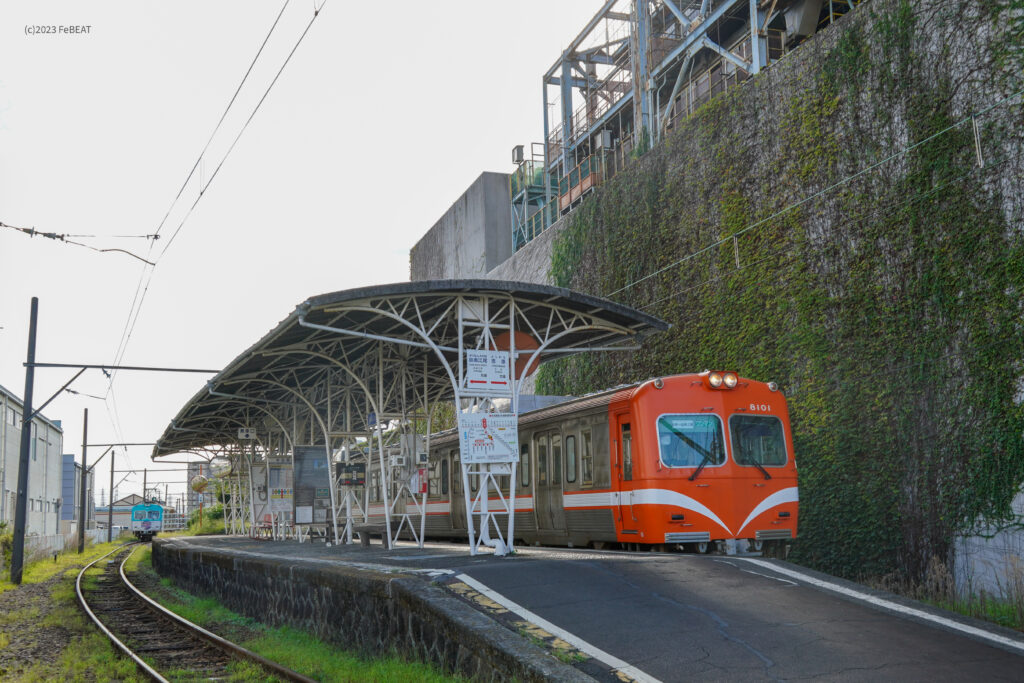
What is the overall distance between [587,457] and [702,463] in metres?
2.15

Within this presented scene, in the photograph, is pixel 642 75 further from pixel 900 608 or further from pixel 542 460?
pixel 900 608

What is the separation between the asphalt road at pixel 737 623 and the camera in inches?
273

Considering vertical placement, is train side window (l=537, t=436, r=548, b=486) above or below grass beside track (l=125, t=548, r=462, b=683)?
above

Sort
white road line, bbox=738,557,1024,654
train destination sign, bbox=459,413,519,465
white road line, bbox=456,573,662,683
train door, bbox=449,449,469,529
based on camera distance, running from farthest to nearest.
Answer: train door, bbox=449,449,469,529 < train destination sign, bbox=459,413,519,465 < white road line, bbox=738,557,1024,654 < white road line, bbox=456,573,662,683

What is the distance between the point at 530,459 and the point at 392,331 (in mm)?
3435

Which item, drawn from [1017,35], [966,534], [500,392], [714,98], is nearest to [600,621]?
[500,392]

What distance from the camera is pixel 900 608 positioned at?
28.1ft

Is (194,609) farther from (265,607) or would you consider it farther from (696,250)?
(696,250)

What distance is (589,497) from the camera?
1436 cm

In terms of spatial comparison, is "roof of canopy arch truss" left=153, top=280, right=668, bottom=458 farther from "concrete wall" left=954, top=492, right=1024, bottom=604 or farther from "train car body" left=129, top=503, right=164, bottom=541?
"train car body" left=129, top=503, right=164, bottom=541

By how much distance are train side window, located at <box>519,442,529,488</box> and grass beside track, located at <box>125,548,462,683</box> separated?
5.15 meters

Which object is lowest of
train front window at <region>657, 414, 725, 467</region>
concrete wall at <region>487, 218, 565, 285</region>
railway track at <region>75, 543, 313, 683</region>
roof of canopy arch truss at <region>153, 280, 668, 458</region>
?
railway track at <region>75, 543, 313, 683</region>

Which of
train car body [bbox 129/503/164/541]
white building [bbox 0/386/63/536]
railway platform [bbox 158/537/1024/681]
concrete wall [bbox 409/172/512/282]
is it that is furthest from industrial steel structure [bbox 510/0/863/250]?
train car body [bbox 129/503/164/541]

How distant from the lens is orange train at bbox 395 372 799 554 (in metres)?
12.8
